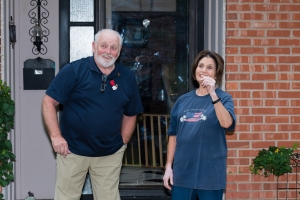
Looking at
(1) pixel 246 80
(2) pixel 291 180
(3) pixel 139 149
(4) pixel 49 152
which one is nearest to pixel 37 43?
(4) pixel 49 152

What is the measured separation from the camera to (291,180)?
5.80m

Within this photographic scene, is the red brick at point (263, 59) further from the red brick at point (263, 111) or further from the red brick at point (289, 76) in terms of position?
the red brick at point (263, 111)

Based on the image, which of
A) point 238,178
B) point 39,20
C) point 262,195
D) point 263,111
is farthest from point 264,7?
point 39,20

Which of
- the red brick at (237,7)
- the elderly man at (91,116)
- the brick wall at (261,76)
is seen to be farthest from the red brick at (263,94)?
the elderly man at (91,116)

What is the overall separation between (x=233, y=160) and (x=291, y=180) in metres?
0.63

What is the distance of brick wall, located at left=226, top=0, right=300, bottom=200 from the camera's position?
5.68 meters

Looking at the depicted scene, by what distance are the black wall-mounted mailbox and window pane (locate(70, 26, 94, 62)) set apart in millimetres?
269

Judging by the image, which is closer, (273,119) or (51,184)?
(273,119)

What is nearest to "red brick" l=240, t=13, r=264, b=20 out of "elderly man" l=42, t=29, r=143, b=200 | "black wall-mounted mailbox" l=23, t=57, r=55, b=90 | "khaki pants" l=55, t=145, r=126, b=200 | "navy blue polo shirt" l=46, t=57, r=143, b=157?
"elderly man" l=42, t=29, r=143, b=200

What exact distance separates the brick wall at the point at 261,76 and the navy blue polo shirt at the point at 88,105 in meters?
1.50

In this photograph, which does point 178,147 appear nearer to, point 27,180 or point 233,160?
point 233,160

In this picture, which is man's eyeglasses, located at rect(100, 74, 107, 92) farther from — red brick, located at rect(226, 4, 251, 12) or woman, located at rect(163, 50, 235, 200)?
red brick, located at rect(226, 4, 251, 12)

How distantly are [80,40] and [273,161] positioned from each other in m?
2.40

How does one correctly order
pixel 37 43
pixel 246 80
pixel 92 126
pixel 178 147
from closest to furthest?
pixel 178 147
pixel 92 126
pixel 246 80
pixel 37 43
